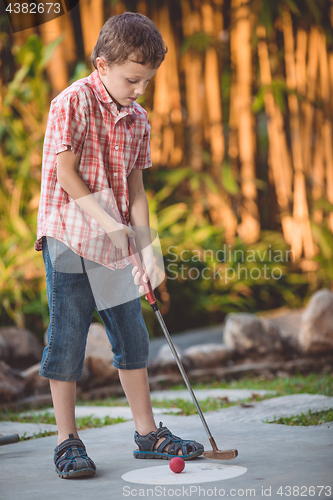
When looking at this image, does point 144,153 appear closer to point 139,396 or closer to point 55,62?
point 139,396

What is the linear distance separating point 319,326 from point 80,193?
2.13m

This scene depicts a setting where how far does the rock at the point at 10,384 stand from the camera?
250 centimetres

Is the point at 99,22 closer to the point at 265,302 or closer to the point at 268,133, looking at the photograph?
the point at 268,133

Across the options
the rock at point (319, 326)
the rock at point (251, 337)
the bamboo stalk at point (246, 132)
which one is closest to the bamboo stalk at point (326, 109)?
the bamboo stalk at point (246, 132)

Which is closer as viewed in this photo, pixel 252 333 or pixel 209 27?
pixel 252 333

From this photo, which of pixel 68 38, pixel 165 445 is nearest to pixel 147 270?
pixel 165 445

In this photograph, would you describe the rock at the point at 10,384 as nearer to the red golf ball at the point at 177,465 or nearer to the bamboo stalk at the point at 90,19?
the red golf ball at the point at 177,465

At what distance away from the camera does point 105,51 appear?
4.69ft

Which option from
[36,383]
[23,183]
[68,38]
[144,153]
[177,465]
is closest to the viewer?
[177,465]

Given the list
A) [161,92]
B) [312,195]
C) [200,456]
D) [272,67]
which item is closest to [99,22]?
[161,92]

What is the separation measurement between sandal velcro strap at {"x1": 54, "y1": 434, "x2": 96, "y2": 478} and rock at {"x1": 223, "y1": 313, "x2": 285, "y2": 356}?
1.89 m

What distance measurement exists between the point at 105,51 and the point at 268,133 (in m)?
3.64

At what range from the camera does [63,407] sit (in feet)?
4.82

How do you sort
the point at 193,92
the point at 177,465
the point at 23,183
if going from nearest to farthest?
the point at 177,465, the point at 23,183, the point at 193,92
